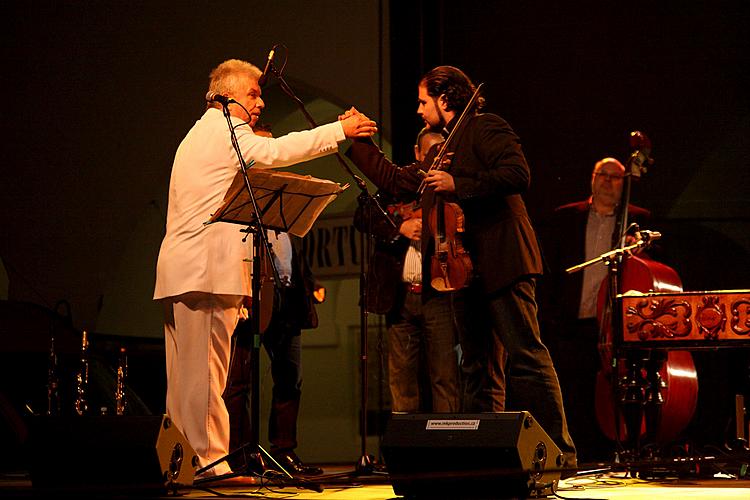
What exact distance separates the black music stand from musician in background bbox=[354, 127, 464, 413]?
0.84 meters

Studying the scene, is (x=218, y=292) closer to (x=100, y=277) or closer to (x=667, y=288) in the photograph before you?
(x=667, y=288)

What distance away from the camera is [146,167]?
23.7ft

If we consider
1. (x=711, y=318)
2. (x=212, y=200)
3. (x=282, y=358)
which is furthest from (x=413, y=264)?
(x=711, y=318)

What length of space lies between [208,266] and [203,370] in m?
0.42

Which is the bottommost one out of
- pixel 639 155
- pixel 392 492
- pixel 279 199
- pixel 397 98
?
pixel 392 492

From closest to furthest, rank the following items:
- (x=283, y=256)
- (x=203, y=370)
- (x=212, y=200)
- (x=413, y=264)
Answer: (x=203, y=370)
(x=212, y=200)
(x=413, y=264)
(x=283, y=256)

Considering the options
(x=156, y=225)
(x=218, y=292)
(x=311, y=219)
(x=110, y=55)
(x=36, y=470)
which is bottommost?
(x=36, y=470)

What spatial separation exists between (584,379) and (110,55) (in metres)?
3.82

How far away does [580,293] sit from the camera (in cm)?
640

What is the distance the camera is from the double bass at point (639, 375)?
515 centimetres

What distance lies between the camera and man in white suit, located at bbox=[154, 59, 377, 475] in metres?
4.32

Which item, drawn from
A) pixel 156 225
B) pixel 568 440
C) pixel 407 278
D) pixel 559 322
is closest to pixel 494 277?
pixel 568 440

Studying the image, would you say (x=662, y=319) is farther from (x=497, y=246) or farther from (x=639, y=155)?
(x=639, y=155)

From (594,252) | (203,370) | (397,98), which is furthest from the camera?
(397,98)
